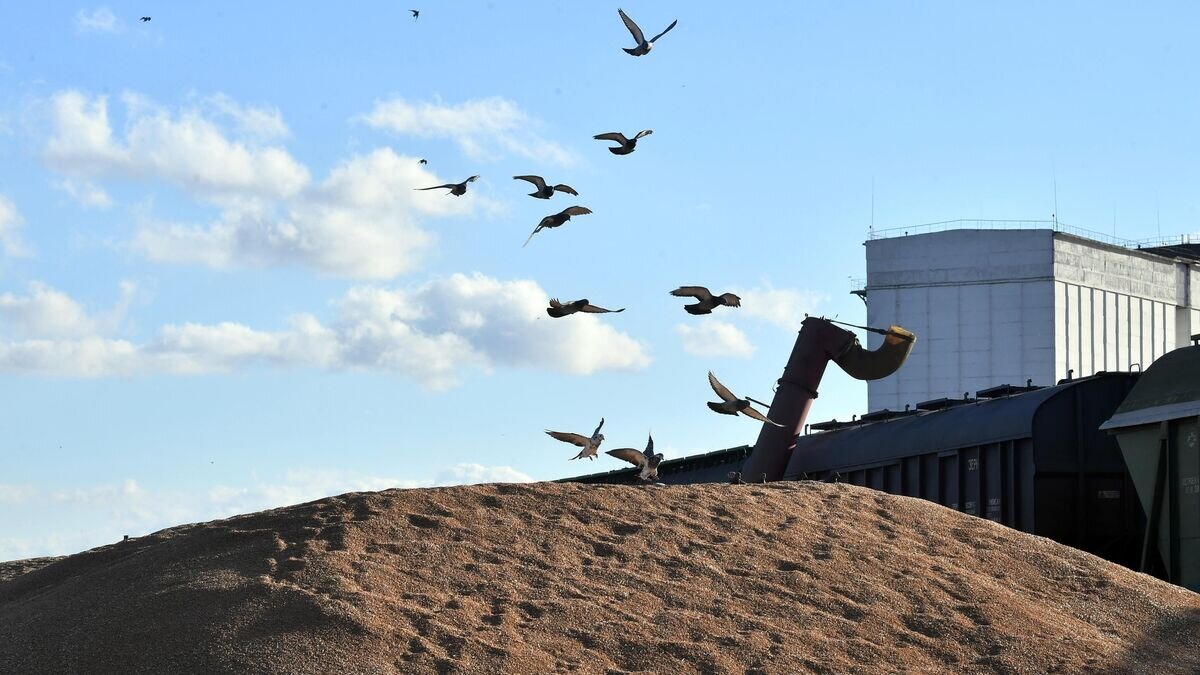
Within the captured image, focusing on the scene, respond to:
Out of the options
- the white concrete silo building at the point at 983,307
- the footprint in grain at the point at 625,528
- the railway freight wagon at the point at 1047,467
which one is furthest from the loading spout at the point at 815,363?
the white concrete silo building at the point at 983,307

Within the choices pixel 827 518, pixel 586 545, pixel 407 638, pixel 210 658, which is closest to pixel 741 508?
pixel 827 518

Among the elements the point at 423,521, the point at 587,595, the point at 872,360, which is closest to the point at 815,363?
the point at 872,360

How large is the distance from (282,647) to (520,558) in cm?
314

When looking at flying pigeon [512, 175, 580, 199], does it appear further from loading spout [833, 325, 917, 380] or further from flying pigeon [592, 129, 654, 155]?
loading spout [833, 325, 917, 380]

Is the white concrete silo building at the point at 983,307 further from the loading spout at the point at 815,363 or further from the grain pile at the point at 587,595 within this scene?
the grain pile at the point at 587,595

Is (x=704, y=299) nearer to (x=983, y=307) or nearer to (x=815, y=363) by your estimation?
(x=815, y=363)

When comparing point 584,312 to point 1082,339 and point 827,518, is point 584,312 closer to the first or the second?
point 827,518

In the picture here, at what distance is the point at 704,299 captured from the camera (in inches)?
699

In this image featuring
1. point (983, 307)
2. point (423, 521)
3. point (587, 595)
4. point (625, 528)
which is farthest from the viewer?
point (983, 307)

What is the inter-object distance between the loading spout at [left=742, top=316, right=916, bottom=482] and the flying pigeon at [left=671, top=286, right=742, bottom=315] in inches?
274

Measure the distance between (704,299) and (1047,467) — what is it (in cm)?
690

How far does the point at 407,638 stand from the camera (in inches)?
517

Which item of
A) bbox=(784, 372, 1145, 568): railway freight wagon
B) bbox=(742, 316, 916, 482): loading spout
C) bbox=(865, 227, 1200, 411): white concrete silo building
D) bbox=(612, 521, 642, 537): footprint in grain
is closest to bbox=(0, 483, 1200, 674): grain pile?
bbox=(612, 521, 642, 537): footprint in grain

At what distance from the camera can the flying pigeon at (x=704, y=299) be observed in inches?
691
